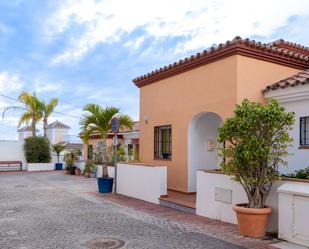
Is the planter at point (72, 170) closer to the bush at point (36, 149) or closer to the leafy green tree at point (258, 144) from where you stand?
the bush at point (36, 149)

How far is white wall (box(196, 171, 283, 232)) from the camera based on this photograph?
7910 millimetres

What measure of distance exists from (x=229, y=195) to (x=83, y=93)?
19.4 meters

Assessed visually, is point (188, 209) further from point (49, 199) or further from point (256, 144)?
point (49, 199)

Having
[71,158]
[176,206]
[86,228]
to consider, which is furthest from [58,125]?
[86,228]

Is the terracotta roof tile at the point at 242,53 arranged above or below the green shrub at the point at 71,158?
above

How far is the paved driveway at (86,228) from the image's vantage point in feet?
23.2

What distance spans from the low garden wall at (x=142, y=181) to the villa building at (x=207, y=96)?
108 cm

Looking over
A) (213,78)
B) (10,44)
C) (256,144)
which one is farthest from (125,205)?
(10,44)

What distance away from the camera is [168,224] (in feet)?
28.9

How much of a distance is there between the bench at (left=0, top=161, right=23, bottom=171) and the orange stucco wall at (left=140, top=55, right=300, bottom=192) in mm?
18327

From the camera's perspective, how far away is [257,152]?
7.23m

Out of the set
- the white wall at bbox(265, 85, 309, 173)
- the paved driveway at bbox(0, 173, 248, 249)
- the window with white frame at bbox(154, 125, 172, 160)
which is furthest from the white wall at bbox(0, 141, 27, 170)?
the white wall at bbox(265, 85, 309, 173)

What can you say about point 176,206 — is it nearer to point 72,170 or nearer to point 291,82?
point 291,82

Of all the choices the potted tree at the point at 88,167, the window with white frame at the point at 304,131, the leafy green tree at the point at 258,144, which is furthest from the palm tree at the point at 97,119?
the potted tree at the point at 88,167
